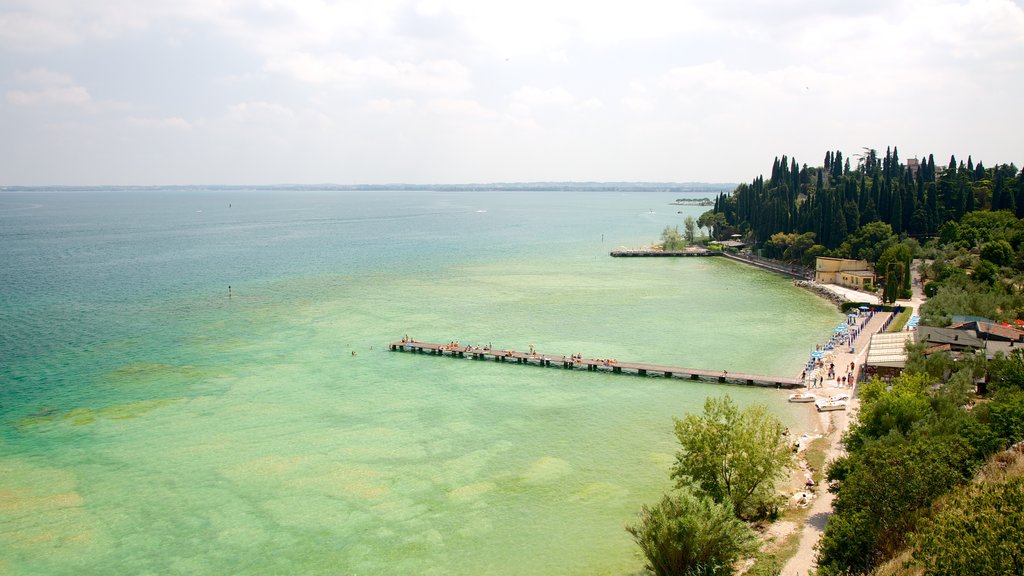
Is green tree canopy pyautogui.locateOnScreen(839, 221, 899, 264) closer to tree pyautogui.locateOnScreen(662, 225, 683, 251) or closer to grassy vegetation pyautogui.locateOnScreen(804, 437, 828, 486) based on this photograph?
tree pyautogui.locateOnScreen(662, 225, 683, 251)

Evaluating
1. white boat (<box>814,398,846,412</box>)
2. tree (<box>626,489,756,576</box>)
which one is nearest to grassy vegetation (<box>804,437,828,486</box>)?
white boat (<box>814,398,846,412</box>)

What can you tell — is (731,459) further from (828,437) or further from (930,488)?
(828,437)

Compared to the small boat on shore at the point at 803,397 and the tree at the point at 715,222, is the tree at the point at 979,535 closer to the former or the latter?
the small boat on shore at the point at 803,397

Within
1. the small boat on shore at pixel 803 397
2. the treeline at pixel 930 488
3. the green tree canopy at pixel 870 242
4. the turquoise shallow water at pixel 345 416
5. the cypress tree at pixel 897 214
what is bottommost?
the turquoise shallow water at pixel 345 416

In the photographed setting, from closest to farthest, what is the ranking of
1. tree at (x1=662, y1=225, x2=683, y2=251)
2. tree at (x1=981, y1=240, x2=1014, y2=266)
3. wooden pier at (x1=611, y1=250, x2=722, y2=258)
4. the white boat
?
the white boat
tree at (x1=981, y1=240, x2=1014, y2=266)
wooden pier at (x1=611, y1=250, x2=722, y2=258)
tree at (x1=662, y1=225, x2=683, y2=251)

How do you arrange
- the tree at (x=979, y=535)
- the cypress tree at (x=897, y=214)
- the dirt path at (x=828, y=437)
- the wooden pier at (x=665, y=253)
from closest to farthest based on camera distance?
the tree at (x=979, y=535)
the dirt path at (x=828, y=437)
the cypress tree at (x=897, y=214)
the wooden pier at (x=665, y=253)

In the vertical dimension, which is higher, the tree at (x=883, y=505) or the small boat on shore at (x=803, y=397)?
the tree at (x=883, y=505)

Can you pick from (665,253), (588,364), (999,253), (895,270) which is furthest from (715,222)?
(588,364)

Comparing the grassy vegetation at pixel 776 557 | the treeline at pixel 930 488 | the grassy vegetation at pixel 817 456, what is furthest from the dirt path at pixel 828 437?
the treeline at pixel 930 488
